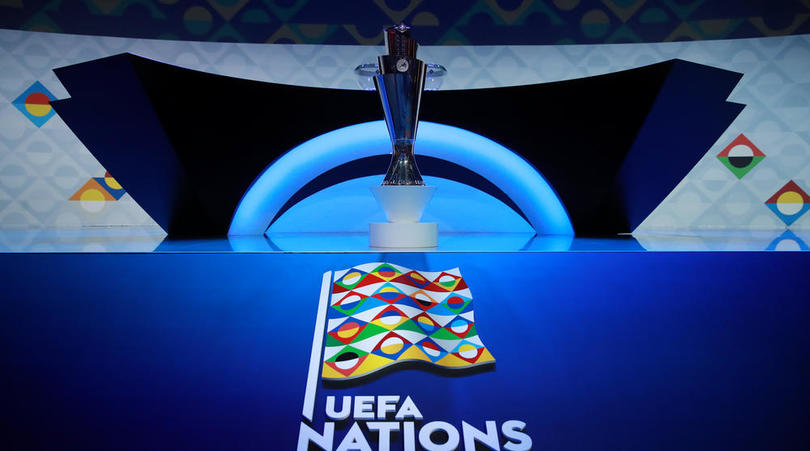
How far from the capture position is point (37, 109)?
4539 mm

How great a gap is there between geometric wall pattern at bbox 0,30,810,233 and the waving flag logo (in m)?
3.44

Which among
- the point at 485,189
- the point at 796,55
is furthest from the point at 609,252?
the point at 796,55

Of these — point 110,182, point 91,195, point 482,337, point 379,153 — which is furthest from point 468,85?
point 482,337

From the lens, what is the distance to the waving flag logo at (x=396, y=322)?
1.32 m

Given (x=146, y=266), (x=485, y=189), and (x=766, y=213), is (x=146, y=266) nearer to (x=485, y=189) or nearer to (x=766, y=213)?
Answer: (x=485, y=189)

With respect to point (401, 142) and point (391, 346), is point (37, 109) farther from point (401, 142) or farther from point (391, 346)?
point (391, 346)

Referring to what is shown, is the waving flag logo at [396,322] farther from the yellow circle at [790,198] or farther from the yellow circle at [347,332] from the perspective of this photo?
the yellow circle at [790,198]

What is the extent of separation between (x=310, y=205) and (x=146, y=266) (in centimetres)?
275

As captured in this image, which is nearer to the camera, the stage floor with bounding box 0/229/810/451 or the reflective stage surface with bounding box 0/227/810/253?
the stage floor with bounding box 0/229/810/451

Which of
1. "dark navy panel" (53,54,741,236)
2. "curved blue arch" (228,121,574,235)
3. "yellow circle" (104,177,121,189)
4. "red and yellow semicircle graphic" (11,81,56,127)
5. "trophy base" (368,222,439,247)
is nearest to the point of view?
"trophy base" (368,222,439,247)

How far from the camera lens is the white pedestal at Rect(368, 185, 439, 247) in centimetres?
212

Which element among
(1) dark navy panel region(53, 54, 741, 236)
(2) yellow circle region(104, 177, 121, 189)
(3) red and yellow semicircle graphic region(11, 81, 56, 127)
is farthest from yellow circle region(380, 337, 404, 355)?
(3) red and yellow semicircle graphic region(11, 81, 56, 127)

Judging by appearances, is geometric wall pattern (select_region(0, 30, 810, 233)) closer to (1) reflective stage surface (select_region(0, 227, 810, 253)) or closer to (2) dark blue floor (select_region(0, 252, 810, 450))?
(1) reflective stage surface (select_region(0, 227, 810, 253))

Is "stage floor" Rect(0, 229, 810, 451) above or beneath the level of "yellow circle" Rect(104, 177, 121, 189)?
beneath
